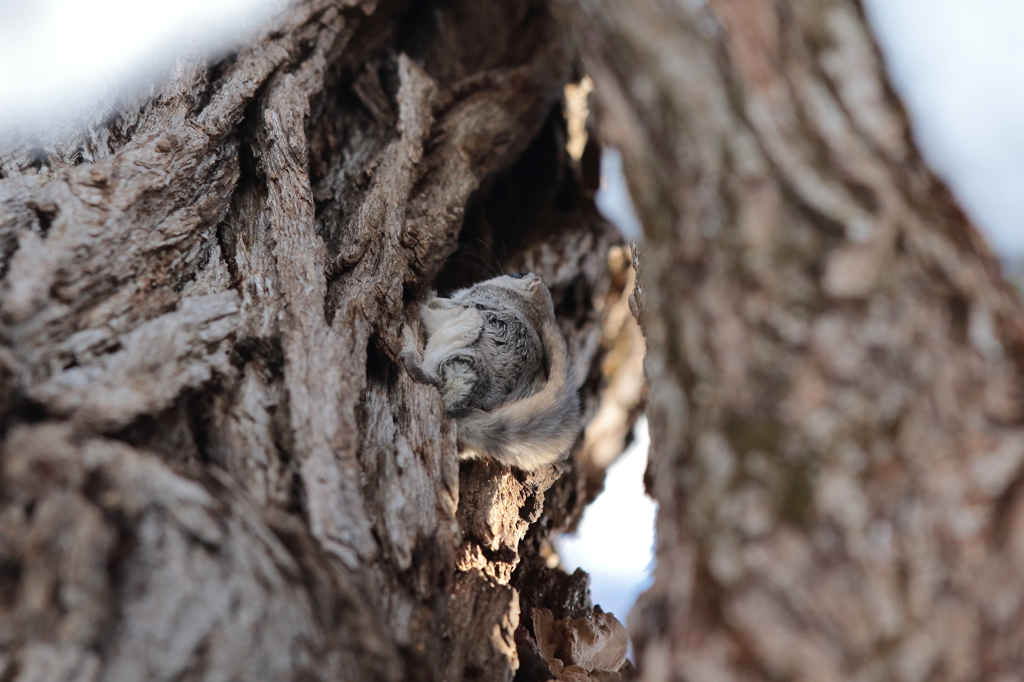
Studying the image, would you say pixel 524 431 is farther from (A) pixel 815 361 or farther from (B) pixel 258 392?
(A) pixel 815 361

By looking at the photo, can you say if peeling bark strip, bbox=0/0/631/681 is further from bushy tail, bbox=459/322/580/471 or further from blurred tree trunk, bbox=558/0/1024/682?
blurred tree trunk, bbox=558/0/1024/682

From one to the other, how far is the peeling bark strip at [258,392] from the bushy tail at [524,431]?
0.13 m

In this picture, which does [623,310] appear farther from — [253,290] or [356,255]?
[253,290]

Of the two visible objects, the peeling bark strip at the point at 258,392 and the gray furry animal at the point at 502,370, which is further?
the gray furry animal at the point at 502,370

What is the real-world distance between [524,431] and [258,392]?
3.44 ft

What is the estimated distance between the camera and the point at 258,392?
2057mm

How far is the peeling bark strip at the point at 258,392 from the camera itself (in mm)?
1491

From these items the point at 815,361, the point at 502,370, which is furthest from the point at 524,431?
the point at 815,361

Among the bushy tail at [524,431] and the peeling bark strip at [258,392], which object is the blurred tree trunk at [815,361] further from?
the bushy tail at [524,431]

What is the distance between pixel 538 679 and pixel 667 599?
3.68ft

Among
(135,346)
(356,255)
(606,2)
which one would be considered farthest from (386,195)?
(606,2)

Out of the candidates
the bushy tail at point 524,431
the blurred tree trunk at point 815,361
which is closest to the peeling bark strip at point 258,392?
the bushy tail at point 524,431

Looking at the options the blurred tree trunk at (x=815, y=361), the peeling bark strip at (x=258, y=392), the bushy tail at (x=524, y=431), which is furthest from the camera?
the bushy tail at (x=524, y=431)

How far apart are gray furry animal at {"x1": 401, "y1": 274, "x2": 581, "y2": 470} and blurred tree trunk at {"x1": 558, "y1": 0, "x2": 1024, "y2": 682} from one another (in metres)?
1.38
